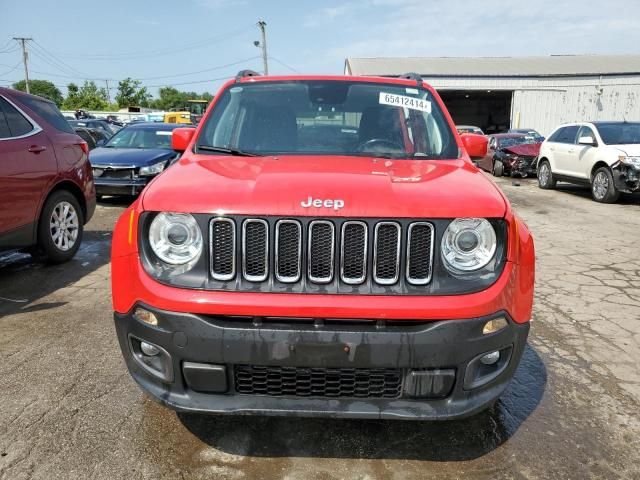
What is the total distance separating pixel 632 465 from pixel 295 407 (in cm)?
162

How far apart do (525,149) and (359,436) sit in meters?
15.3

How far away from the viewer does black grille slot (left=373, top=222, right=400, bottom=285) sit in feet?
6.94

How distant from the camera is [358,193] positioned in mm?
2152

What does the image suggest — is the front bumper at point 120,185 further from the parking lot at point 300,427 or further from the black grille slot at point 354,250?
the black grille slot at point 354,250

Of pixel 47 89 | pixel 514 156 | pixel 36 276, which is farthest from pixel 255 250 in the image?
pixel 47 89

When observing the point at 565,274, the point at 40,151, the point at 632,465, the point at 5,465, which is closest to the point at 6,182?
the point at 40,151

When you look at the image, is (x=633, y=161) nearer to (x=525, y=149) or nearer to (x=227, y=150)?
(x=525, y=149)

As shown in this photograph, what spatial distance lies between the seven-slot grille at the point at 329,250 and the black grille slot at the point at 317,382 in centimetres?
37

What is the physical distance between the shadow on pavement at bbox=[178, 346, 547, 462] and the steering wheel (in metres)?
1.59

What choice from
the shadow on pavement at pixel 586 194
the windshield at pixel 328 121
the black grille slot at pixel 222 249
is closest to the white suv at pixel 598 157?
the shadow on pavement at pixel 586 194

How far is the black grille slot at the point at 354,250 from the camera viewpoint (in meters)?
2.11

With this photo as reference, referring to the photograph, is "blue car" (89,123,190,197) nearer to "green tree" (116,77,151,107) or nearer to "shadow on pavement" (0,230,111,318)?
"shadow on pavement" (0,230,111,318)

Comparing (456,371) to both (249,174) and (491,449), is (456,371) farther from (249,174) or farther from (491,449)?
(249,174)

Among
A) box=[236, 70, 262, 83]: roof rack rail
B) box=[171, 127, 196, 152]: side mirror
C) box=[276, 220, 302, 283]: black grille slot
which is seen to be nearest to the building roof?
box=[236, 70, 262, 83]: roof rack rail
